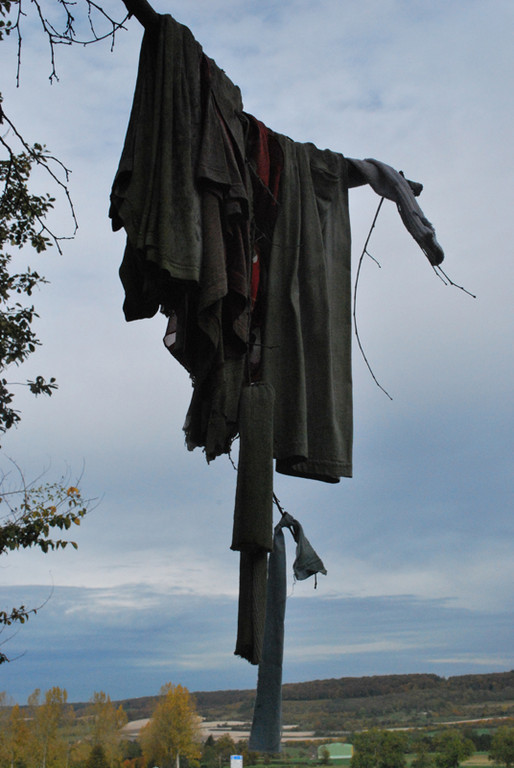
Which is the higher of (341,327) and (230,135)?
(230,135)

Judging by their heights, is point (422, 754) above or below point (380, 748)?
below

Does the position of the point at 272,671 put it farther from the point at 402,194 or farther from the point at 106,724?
the point at 106,724

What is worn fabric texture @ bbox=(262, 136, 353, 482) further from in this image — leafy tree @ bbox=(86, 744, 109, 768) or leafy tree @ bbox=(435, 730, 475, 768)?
leafy tree @ bbox=(86, 744, 109, 768)

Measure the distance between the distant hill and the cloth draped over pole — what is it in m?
2.89

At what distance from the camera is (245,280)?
2.04 meters

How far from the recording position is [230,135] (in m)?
2.16

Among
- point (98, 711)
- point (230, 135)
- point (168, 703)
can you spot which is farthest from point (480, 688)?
point (98, 711)

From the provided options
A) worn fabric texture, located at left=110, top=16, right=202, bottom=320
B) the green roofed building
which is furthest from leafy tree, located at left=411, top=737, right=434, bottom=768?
worn fabric texture, located at left=110, top=16, right=202, bottom=320

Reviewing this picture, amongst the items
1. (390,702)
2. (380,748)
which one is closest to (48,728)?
(380,748)

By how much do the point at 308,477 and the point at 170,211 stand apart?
34.7 inches

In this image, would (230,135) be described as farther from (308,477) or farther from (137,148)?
(308,477)

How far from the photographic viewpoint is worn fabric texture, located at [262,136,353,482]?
87.2 inches

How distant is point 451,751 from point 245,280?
9.12 metres

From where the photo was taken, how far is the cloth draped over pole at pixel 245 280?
1.86 meters
